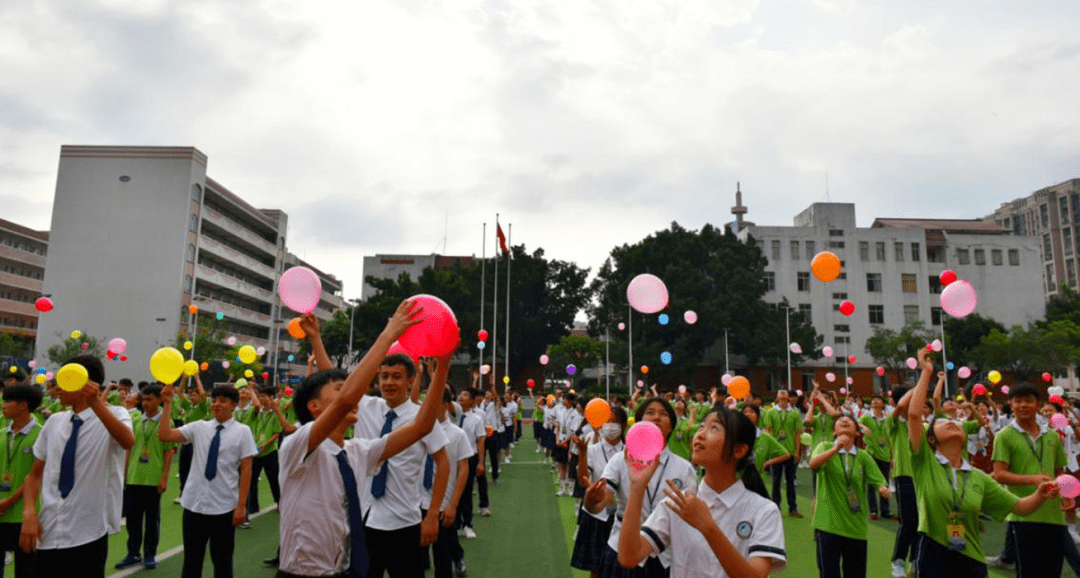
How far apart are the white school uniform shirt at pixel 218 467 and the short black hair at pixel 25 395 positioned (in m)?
0.98

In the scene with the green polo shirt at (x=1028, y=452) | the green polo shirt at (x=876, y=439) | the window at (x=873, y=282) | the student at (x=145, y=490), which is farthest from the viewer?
the window at (x=873, y=282)

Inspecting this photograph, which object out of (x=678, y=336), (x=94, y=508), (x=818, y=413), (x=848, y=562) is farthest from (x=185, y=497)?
(x=678, y=336)

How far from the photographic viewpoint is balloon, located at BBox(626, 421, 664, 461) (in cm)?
251

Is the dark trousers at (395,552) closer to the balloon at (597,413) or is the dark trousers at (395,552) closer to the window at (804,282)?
the balloon at (597,413)

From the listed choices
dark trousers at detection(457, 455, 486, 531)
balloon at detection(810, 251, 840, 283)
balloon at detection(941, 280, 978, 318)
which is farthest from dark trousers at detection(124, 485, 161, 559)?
balloon at detection(941, 280, 978, 318)

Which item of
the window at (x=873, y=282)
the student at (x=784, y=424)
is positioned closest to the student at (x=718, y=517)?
the student at (x=784, y=424)

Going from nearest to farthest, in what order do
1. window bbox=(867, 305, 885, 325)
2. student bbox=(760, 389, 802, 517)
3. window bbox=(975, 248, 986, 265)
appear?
student bbox=(760, 389, 802, 517) < window bbox=(867, 305, 885, 325) < window bbox=(975, 248, 986, 265)

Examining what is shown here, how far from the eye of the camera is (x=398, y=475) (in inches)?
158

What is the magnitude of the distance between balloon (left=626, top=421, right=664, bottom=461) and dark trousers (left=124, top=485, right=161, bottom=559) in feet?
18.8

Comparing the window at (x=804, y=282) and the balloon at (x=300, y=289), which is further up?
the window at (x=804, y=282)

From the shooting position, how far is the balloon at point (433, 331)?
3.04 metres

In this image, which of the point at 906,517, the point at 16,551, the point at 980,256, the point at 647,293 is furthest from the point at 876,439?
the point at 980,256

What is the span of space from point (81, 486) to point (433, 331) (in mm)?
2338

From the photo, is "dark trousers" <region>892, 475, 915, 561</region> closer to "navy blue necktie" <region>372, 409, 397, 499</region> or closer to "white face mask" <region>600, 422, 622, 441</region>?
"white face mask" <region>600, 422, 622, 441</region>
